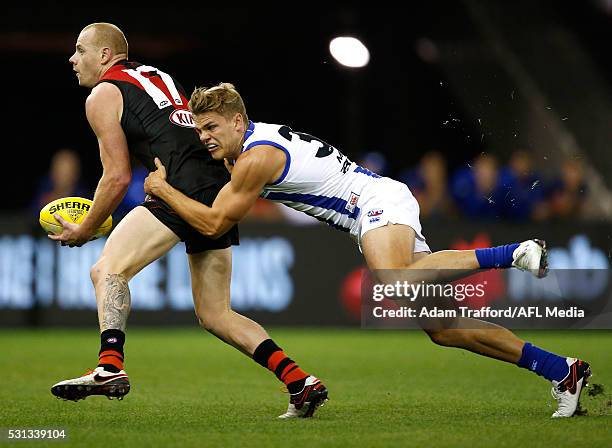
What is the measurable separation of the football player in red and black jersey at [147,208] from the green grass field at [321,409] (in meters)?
0.43

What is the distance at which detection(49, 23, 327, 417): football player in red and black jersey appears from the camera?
6586 millimetres

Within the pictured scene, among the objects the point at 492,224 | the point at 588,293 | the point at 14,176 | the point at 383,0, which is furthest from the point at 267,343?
the point at 14,176

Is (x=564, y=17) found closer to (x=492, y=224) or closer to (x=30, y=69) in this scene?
(x=492, y=224)

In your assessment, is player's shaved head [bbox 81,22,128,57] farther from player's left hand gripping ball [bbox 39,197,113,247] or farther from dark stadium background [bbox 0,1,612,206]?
dark stadium background [bbox 0,1,612,206]

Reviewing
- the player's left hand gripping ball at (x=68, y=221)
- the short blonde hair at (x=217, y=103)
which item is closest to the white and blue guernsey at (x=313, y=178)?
the short blonde hair at (x=217, y=103)

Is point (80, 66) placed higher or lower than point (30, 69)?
lower

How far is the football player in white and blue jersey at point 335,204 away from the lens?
6.50 meters

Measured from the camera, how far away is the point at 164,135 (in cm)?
691

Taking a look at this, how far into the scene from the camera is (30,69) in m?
21.1

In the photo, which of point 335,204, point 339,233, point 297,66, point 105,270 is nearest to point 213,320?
point 105,270

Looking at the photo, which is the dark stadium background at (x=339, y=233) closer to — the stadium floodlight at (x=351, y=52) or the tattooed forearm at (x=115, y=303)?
the stadium floodlight at (x=351, y=52)

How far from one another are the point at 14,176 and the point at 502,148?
8.83m

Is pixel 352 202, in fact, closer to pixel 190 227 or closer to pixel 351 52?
pixel 190 227

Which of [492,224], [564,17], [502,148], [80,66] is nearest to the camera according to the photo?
[80,66]
